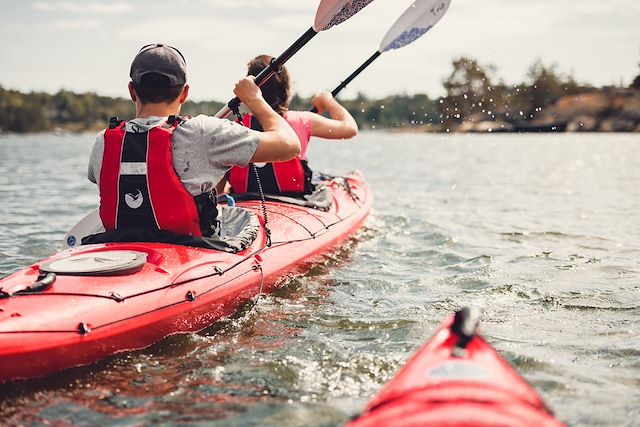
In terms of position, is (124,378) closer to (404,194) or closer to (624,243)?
(624,243)

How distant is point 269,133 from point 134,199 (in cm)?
83

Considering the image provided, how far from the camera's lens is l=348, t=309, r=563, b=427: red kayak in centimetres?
181

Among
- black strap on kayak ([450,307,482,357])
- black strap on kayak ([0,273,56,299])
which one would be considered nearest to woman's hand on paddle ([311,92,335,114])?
black strap on kayak ([0,273,56,299])

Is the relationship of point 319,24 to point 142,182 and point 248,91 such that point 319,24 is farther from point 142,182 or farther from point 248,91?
point 142,182

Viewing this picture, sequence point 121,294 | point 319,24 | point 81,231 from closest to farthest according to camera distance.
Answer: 1. point 121,294
2. point 81,231
3. point 319,24

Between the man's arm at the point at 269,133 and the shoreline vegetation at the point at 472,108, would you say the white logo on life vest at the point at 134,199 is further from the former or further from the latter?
the shoreline vegetation at the point at 472,108

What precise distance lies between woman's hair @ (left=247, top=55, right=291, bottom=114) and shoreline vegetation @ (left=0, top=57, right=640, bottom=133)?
65.9 feet

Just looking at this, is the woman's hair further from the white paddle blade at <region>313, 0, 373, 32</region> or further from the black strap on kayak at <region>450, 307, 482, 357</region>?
the black strap on kayak at <region>450, 307, 482, 357</region>

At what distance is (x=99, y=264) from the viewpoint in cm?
328

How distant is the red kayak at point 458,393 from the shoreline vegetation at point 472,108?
75.9 ft

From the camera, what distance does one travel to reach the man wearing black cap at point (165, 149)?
11.1 ft

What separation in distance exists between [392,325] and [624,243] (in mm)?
4074

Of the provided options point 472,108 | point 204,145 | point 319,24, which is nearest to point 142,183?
point 204,145

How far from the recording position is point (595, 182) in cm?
1508
